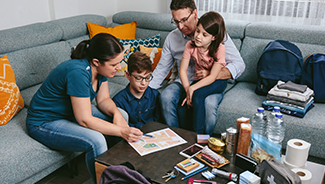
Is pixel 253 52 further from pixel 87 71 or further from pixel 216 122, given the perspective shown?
pixel 87 71

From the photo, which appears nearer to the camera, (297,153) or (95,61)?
(297,153)

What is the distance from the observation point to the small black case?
4.15ft

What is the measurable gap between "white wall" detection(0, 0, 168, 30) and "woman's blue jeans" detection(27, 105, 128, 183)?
5.04 ft

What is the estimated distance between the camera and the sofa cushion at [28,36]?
219cm

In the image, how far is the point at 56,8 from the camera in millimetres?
2998

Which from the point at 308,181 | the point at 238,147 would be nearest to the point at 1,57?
the point at 238,147

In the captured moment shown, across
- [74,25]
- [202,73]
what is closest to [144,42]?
[74,25]

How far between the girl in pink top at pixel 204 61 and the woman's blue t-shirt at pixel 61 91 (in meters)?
0.65

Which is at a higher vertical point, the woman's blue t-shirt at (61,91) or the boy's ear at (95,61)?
the boy's ear at (95,61)

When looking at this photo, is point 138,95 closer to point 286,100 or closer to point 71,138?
point 71,138

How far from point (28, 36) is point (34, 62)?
0.75 feet

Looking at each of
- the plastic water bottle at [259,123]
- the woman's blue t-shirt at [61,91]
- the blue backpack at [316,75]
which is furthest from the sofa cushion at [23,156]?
the blue backpack at [316,75]

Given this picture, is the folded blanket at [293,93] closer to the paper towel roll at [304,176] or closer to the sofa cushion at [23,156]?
the paper towel roll at [304,176]

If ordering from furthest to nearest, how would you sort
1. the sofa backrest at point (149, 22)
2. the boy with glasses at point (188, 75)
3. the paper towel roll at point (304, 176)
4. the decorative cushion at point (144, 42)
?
the sofa backrest at point (149, 22)
the decorative cushion at point (144, 42)
the boy with glasses at point (188, 75)
the paper towel roll at point (304, 176)
